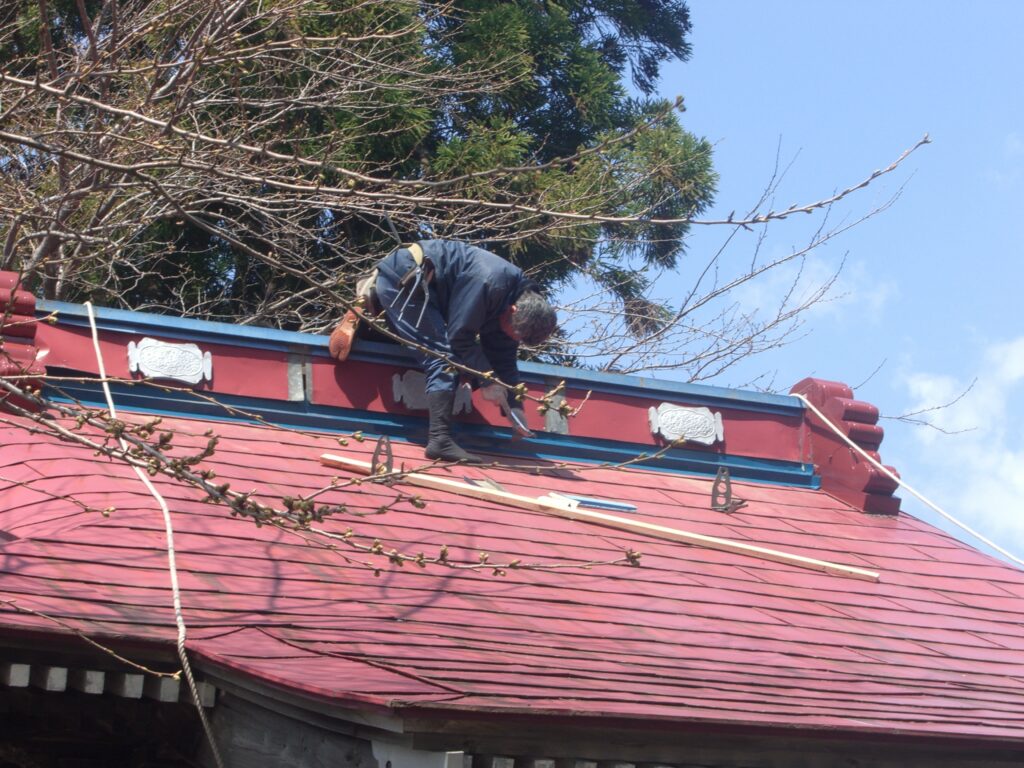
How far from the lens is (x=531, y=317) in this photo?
6957 mm

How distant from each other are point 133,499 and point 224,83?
6.74 m

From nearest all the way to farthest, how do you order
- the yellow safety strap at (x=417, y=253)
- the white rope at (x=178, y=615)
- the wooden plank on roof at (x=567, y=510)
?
1. the white rope at (x=178, y=615)
2. the wooden plank on roof at (x=567, y=510)
3. the yellow safety strap at (x=417, y=253)

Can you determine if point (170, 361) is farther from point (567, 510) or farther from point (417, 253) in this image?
point (567, 510)

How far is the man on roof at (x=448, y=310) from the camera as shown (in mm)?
6980

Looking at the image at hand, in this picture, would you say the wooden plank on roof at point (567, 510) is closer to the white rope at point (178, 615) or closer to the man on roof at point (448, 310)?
the man on roof at point (448, 310)

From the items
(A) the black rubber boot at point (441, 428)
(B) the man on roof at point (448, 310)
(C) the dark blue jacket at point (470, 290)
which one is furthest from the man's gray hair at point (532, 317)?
(A) the black rubber boot at point (441, 428)

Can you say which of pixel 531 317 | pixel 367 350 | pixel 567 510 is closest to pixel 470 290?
pixel 531 317

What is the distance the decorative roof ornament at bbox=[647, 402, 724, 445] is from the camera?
8.07m

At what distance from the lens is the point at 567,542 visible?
20.5 feet

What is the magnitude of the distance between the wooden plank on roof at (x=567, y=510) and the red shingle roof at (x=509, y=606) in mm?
59

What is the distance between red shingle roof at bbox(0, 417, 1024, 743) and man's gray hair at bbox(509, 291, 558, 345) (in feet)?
2.62

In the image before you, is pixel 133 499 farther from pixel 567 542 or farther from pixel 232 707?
pixel 567 542

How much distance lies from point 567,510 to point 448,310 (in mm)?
1340

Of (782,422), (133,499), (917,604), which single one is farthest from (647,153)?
(133,499)
